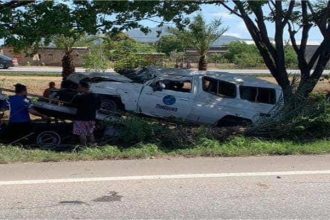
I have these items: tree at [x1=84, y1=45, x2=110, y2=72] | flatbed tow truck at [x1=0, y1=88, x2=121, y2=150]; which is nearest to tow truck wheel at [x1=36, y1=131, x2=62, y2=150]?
flatbed tow truck at [x1=0, y1=88, x2=121, y2=150]

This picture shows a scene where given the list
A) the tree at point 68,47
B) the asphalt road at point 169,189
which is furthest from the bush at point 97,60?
the asphalt road at point 169,189

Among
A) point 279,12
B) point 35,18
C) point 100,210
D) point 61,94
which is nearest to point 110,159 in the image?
point 100,210

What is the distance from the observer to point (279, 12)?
16.1 m

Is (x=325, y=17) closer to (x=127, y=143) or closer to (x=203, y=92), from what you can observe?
(x=203, y=92)

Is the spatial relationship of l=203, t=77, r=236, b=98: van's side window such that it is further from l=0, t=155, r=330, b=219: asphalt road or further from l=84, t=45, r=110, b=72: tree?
l=84, t=45, r=110, b=72: tree

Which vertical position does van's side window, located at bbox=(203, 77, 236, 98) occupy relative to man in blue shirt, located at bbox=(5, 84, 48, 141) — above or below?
above

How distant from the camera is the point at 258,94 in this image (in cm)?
1495

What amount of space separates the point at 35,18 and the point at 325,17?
8.43 m

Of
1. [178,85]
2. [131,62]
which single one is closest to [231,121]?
[178,85]

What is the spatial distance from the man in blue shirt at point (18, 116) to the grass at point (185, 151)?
1.83 meters

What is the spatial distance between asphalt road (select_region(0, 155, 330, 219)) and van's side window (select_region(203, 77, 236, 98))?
5609 mm

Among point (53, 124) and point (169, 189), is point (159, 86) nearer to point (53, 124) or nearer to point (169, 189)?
point (53, 124)

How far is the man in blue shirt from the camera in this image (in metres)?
11.7

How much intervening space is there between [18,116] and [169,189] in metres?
5.58
